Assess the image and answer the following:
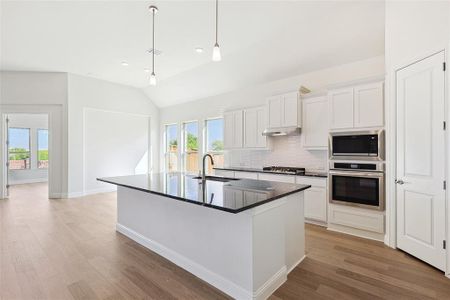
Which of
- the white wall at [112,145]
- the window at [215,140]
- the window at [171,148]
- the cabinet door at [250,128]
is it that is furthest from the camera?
the window at [171,148]

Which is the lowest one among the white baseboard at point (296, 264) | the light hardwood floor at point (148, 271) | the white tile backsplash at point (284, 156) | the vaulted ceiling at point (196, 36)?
the light hardwood floor at point (148, 271)

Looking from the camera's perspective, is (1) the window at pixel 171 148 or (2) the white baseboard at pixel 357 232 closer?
(2) the white baseboard at pixel 357 232

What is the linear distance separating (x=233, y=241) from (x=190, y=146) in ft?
18.8

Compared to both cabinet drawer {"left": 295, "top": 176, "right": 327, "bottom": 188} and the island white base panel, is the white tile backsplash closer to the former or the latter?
cabinet drawer {"left": 295, "top": 176, "right": 327, "bottom": 188}

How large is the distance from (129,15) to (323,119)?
142 inches

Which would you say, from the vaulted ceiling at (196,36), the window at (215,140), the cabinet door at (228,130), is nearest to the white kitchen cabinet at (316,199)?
the cabinet door at (228,130)

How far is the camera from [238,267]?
2.02 m

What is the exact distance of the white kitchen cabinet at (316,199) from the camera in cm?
385

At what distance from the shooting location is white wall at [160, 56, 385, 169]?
410 cm

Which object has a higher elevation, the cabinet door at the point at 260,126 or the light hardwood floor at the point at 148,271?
the cabinet door at the point at 260,126

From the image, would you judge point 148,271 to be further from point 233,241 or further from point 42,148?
point 42,148

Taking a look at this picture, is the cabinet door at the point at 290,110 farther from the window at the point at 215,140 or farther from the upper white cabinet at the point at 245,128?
the window at the point at 215,140

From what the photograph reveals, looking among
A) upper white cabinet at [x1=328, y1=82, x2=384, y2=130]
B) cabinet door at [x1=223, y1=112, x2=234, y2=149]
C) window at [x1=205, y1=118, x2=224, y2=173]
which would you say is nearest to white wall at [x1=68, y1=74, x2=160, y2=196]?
window at [x1=205, y1=118, x2=224, y2=173]

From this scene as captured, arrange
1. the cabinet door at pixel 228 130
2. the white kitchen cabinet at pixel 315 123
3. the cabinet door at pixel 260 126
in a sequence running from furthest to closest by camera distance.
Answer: the cabinet door at pixel 228 130 → the cabinet door at pixel 260 126 → the white kitchen cabinet at pixel 315 123
